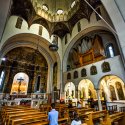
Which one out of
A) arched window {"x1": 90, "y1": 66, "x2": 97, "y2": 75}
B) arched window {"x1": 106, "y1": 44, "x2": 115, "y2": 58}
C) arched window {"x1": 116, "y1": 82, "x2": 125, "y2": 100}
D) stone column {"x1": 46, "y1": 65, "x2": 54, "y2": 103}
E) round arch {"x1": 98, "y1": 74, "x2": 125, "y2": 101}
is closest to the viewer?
arched window {"x1": 90, "y1": 66, "x2": 97, "y2": 75}

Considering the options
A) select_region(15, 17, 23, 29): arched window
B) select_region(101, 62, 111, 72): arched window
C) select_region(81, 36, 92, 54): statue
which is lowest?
select_region(101, 62, 111, 72): arched window

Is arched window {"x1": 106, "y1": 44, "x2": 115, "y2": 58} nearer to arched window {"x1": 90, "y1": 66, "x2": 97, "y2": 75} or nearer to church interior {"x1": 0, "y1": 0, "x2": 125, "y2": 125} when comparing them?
church interior {"x1": 0, "y1": 0, "x2": 125, "y2": 125}

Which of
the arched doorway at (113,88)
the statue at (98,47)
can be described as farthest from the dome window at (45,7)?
the arched doorway at (113,88)

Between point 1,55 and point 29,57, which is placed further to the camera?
point 29,57

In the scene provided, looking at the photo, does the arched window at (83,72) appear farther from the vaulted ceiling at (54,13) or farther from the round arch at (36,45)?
the vaulted ceiling at (54,13)

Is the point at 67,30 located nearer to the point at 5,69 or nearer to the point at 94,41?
the point at 94,41

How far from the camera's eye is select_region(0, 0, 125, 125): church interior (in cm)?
1163

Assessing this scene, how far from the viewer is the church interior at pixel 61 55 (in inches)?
458

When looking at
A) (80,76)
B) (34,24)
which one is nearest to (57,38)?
(34,24)

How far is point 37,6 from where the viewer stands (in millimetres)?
14570

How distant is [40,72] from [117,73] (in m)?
11.5

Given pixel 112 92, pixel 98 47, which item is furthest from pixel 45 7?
pixel 112 92

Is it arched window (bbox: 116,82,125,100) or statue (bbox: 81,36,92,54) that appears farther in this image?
statue (bbox: 81,36,92,54)

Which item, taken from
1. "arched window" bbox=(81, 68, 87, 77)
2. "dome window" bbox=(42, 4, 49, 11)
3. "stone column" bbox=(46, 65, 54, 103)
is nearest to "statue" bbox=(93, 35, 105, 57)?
"arched window" bbox=(81, 68, 87, 77)
